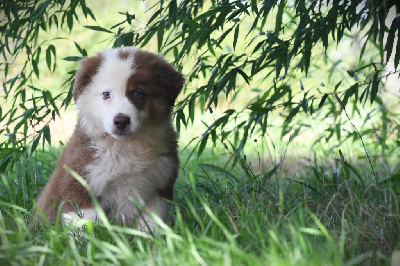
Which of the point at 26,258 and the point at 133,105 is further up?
the point at 133,105

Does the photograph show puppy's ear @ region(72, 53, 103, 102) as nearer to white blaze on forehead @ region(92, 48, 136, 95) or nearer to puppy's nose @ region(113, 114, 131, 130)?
white blaze on forehead @ region(92, 48, 136, 95)

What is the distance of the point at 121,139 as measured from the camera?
3195 millimetres

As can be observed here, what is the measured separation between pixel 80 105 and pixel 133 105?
358 millimetres

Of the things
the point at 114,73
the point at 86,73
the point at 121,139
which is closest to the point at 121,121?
the point at 121,139

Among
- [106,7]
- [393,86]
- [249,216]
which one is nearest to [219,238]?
[249,216]

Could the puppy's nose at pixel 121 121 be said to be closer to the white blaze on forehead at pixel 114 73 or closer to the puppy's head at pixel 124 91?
the puppy's head at pixel 124 91

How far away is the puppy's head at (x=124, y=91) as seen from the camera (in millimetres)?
3102

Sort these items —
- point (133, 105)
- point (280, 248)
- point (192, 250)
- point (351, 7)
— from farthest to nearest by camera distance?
point (351, 7) < point (133, 105) < point (280, 248) < point (192, 250)

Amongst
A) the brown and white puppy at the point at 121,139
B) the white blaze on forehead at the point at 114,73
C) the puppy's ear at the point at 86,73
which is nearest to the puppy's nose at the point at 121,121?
the brown and white puppy at the point at 121,139

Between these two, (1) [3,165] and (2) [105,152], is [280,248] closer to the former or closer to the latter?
(2) [105,152]

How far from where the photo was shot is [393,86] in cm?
654

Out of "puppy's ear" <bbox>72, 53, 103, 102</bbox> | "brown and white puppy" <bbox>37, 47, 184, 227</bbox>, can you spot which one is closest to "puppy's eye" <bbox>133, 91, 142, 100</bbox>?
"brown and white puppy" <bbox>37, 47, 184, 227</bbox>

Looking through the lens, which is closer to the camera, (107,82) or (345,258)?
(345,258)

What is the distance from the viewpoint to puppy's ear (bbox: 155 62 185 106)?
3307mm
